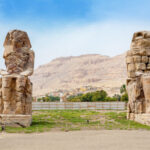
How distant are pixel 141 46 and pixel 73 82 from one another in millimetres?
156490

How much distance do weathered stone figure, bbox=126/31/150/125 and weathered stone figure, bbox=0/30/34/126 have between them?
4.44 meters

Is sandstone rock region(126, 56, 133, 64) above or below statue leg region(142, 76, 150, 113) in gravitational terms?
above

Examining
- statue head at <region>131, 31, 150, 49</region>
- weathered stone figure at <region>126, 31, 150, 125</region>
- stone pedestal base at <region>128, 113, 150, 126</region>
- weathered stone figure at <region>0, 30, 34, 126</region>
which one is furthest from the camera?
statue head at <region>131, 31, 150, 49</region>

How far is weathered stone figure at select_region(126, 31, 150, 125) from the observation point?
34.5 feet

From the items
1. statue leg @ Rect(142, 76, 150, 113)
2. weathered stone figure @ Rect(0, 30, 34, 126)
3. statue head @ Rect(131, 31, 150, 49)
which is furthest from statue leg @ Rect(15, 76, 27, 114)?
statue head @ Rect(131, 31, 150, 49)

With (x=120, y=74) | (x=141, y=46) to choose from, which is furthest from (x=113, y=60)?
(x=141, y=46)

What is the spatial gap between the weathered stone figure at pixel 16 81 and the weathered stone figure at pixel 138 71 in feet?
14.6

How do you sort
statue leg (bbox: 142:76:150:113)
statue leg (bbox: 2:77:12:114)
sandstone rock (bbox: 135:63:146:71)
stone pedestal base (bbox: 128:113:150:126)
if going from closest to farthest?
1. statue leg (bbox: 2:77:12:114)
2. stone pedestal base (bbox: 128:113:150:126)
3. statue leg (bbox: 142:76:150:113)
4. sandstone rock (bbox: 135:63:146:71)

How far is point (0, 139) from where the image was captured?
6.38 meters

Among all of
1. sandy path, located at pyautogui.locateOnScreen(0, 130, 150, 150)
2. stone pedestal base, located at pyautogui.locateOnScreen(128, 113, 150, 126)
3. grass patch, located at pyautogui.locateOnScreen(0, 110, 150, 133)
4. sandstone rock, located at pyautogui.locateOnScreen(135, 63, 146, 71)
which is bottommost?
sandy path, located at pyautogui.locateOnScreen(0, 130, 150, 150)

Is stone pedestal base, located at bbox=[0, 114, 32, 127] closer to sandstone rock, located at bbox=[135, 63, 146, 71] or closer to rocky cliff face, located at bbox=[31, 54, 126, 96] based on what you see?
sandstone rock, located at bbox=[135, 63, 146, 71]

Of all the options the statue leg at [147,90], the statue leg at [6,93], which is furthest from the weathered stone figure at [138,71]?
the statue leg at [6,93]

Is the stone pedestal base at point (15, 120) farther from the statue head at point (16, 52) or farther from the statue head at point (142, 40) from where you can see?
the statue head at point (142, 40)

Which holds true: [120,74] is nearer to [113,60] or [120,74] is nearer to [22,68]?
[113,60]
